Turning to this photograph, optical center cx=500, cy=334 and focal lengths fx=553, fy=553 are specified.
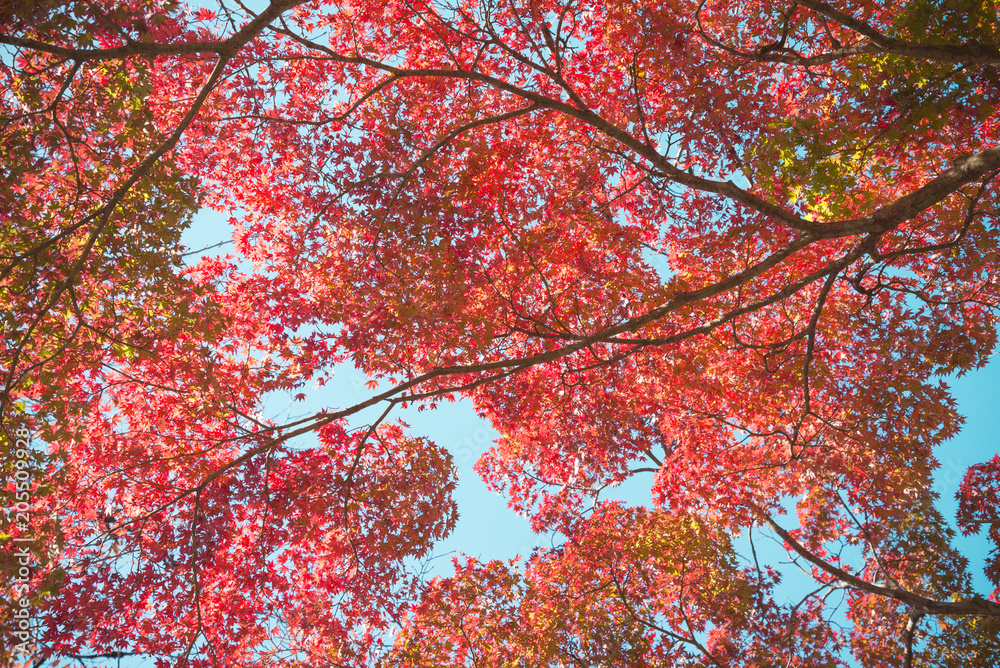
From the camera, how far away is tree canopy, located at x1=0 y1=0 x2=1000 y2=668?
18.7 ft

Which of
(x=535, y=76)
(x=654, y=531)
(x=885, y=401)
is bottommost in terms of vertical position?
(x=654, y=531)

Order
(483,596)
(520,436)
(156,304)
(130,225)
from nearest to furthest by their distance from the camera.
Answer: (130,225) → (156,304) → (483,596) → (520,436)

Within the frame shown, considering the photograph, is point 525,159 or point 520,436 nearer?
point 525,159

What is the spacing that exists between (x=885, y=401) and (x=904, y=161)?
3.22 metres

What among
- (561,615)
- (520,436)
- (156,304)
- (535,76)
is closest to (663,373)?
(520,436)

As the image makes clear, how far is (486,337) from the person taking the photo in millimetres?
5680

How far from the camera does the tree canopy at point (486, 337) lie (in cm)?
571

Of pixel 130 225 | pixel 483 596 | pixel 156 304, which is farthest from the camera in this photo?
pixel 483 596

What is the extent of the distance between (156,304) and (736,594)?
8.04m

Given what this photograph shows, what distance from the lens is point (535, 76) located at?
819 cm

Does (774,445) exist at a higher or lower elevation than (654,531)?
higher

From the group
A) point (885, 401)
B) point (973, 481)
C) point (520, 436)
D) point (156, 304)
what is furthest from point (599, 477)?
point (156, 304)

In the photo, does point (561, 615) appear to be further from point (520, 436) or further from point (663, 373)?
point (663, 373)

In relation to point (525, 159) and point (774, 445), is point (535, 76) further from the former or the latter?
point (774, 445)
